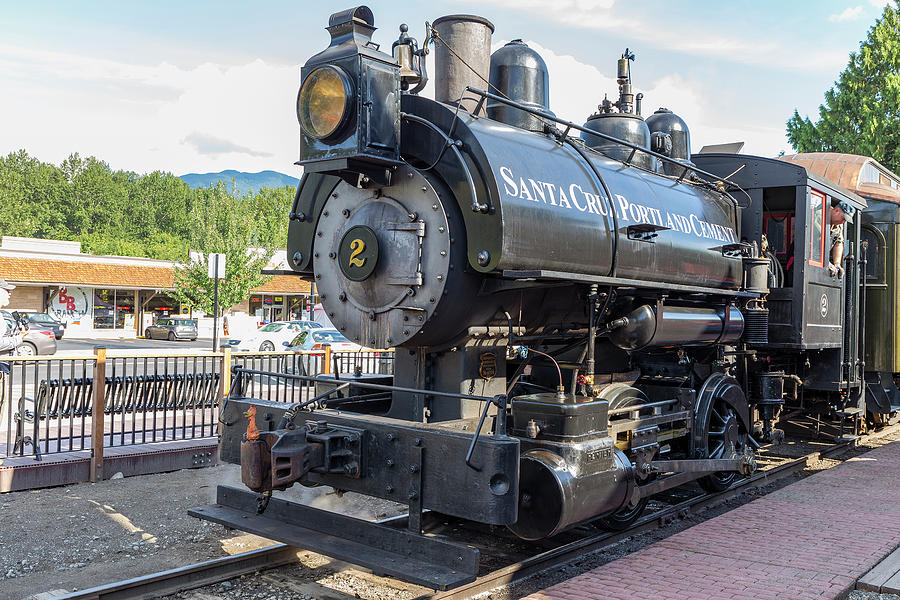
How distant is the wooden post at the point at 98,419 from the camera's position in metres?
7.55

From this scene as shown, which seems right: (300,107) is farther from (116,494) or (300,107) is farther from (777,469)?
(777,469)

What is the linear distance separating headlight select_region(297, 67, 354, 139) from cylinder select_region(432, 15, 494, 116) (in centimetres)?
110

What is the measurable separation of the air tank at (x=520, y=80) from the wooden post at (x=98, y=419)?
4.82 m

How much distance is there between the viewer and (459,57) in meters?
5.30

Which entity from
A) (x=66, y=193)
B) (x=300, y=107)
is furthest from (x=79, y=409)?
(x=66, y=193)

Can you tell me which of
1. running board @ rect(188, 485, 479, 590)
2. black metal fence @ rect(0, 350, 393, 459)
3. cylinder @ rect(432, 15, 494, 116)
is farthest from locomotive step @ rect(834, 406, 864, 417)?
running board @ rect(188, 485, 479, 590)

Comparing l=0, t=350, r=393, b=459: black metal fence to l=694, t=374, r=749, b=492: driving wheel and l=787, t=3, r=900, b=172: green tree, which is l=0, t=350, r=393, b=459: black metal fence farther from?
l=787, t=3, r=900, b=172: green tree

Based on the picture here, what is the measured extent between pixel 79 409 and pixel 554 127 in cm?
602

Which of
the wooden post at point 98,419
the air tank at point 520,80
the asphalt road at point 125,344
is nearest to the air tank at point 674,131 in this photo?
the air tank at point 520,80

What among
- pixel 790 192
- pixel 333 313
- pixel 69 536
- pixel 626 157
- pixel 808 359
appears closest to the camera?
pixel 333 313

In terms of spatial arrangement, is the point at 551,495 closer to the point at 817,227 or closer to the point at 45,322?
the point at 817,227

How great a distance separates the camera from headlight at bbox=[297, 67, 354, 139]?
14.5 ft

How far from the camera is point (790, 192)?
793 cm

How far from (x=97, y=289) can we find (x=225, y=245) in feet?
33.6
